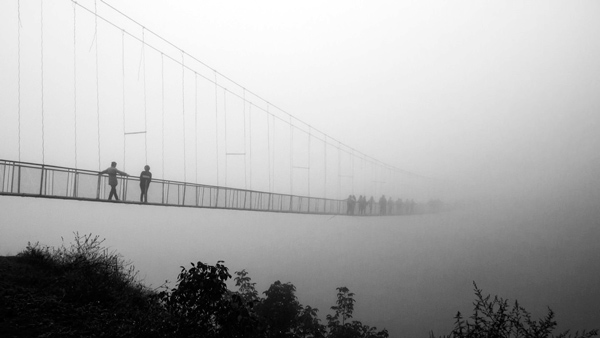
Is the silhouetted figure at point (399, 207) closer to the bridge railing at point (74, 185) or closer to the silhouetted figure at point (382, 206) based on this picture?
the silhouetted figure at point (382, 206)

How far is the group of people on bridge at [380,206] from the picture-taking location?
2970cm

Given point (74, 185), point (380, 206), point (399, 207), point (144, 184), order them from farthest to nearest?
point (399, 207), point (380, 206), point (144, 184), point (74, 185)

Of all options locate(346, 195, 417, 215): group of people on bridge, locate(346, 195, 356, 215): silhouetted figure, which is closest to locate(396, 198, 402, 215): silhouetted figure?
locate(346, 195, 417, 215): group of people on bridge

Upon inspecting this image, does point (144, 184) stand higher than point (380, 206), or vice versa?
point (144, 184)

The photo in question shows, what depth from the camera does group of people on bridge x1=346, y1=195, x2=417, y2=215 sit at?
29.7m

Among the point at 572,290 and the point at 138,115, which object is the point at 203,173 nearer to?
the point at 138,115

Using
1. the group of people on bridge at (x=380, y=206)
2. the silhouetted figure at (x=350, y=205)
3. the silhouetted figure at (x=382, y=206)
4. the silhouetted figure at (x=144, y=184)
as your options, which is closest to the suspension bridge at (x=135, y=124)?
the group of people on bridge at (x=380, y=206)

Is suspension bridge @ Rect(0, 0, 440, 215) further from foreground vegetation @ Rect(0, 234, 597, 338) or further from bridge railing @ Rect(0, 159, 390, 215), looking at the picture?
foreground vegetation @ Rect(0, 234, 597, 338)

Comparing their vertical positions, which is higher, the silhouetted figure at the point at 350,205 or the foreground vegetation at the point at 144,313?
the silhouetted figure at the point at 350,205

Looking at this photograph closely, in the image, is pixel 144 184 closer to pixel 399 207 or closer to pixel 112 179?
pixel 112 179

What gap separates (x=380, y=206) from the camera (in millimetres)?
35250

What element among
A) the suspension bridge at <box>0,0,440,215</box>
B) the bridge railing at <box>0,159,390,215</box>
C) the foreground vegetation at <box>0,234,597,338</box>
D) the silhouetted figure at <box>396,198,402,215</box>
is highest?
the suspension bridge at <box>0,0,440,215</box>

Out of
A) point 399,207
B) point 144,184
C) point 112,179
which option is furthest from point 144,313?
point 399,207

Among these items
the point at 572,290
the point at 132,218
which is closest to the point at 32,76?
the point at 132,218
